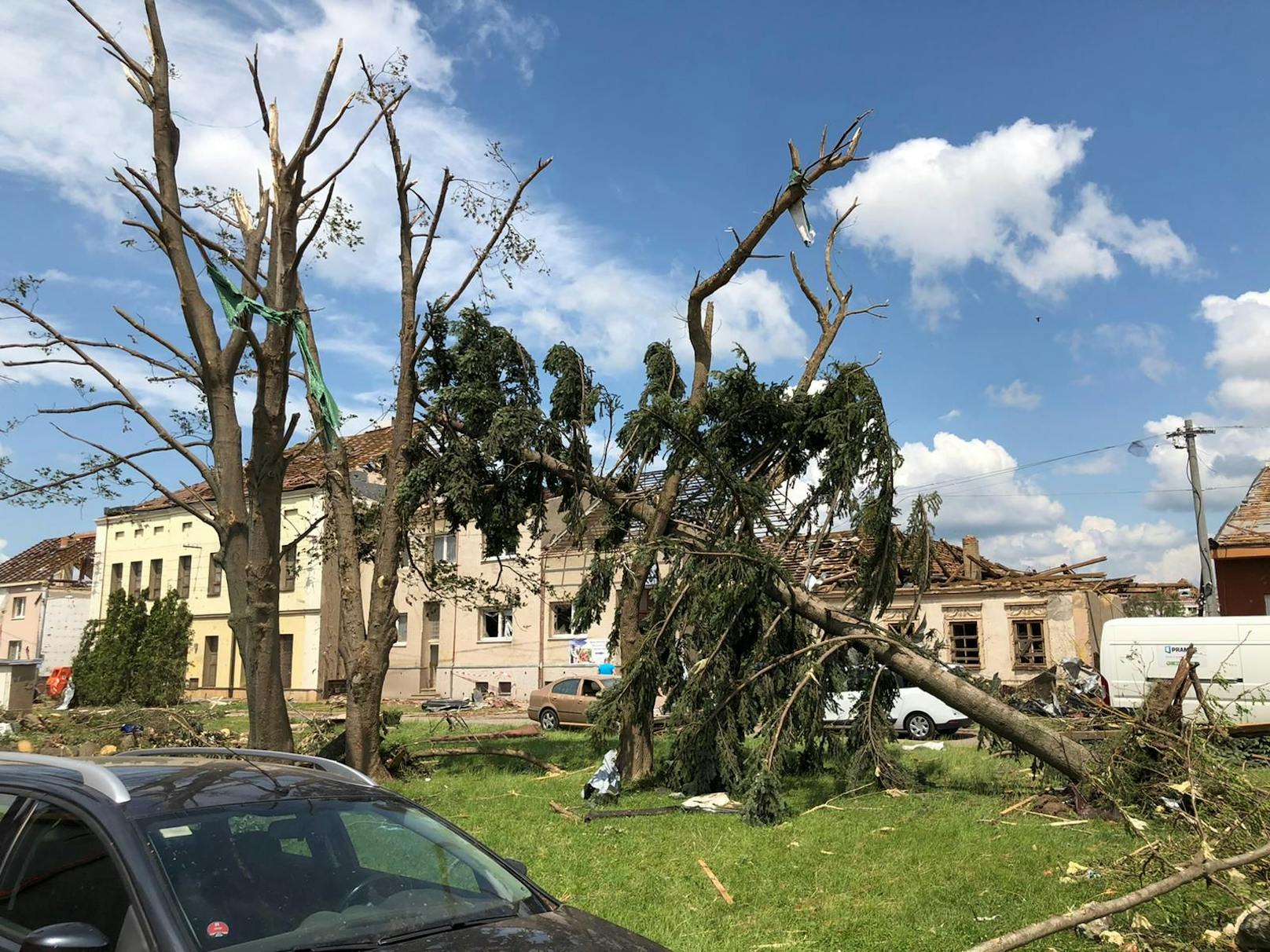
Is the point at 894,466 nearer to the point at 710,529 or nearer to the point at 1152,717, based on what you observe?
the point at 710,529

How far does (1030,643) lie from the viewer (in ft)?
88.2

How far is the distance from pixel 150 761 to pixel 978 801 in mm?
9654

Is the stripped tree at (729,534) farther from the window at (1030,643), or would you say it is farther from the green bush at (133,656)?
the green bush at (133,656)

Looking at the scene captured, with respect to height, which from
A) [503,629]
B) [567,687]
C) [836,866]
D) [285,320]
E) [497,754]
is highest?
[285,320]

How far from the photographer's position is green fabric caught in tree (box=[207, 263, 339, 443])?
11.0m

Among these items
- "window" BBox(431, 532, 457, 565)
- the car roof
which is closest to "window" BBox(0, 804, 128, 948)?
the car roof

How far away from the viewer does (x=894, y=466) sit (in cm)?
1241

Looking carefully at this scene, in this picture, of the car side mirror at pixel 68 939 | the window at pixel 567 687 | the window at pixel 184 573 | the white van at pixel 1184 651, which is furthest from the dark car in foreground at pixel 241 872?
the window at pixel 184 573

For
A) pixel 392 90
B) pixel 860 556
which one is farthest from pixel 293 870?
pixel 392 90

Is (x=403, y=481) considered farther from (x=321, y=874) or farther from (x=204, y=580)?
(x=204, y=580)

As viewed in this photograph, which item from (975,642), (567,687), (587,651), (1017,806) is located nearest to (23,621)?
(587,651)

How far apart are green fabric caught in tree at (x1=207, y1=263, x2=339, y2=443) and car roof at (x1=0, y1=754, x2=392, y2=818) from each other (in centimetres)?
793

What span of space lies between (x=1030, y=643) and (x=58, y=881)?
2748 centimetres

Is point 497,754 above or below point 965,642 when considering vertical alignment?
below
